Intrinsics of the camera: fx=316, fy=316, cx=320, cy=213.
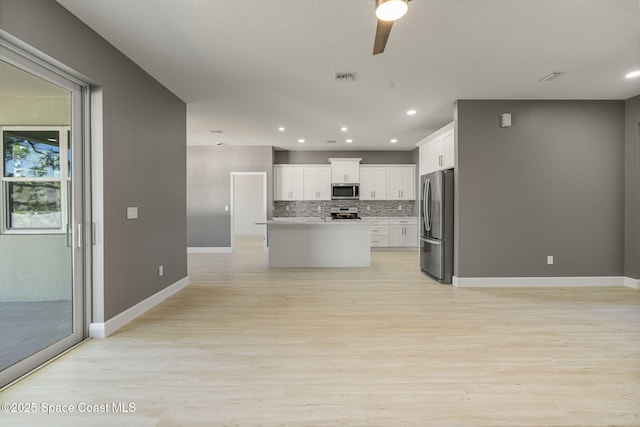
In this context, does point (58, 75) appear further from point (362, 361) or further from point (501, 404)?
point (501, 404)

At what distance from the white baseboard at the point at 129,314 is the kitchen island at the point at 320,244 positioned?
2.06 m

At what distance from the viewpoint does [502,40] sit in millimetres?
2934

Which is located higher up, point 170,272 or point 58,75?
point 58,75

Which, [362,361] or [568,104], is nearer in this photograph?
[362,361]

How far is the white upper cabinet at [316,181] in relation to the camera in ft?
28.0

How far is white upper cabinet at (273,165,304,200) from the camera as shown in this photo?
27.8 ft

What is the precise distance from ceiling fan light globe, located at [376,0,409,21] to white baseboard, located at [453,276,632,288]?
12.9 feet

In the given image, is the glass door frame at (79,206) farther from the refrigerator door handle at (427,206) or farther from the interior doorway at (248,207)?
the interior doorway at (248,207)

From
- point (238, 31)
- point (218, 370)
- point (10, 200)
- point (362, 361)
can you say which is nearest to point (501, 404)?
point (362, 361)

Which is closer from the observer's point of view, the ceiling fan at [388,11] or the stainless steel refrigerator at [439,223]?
the ceiling fan at [388,11]

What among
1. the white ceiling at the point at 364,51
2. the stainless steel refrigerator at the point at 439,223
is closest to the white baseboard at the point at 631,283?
the stainless steel refrigerator at the point at 439,223

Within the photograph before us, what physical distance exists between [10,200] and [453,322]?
13.0 ft

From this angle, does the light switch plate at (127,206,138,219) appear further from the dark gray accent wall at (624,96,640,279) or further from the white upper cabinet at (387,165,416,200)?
the dark gray accent wall at (624,96,640,279)

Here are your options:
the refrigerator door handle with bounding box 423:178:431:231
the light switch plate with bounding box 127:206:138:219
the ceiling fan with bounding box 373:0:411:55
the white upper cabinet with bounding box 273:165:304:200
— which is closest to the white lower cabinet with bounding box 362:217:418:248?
the white upper cabinet with bounding box 273:165:304:200
